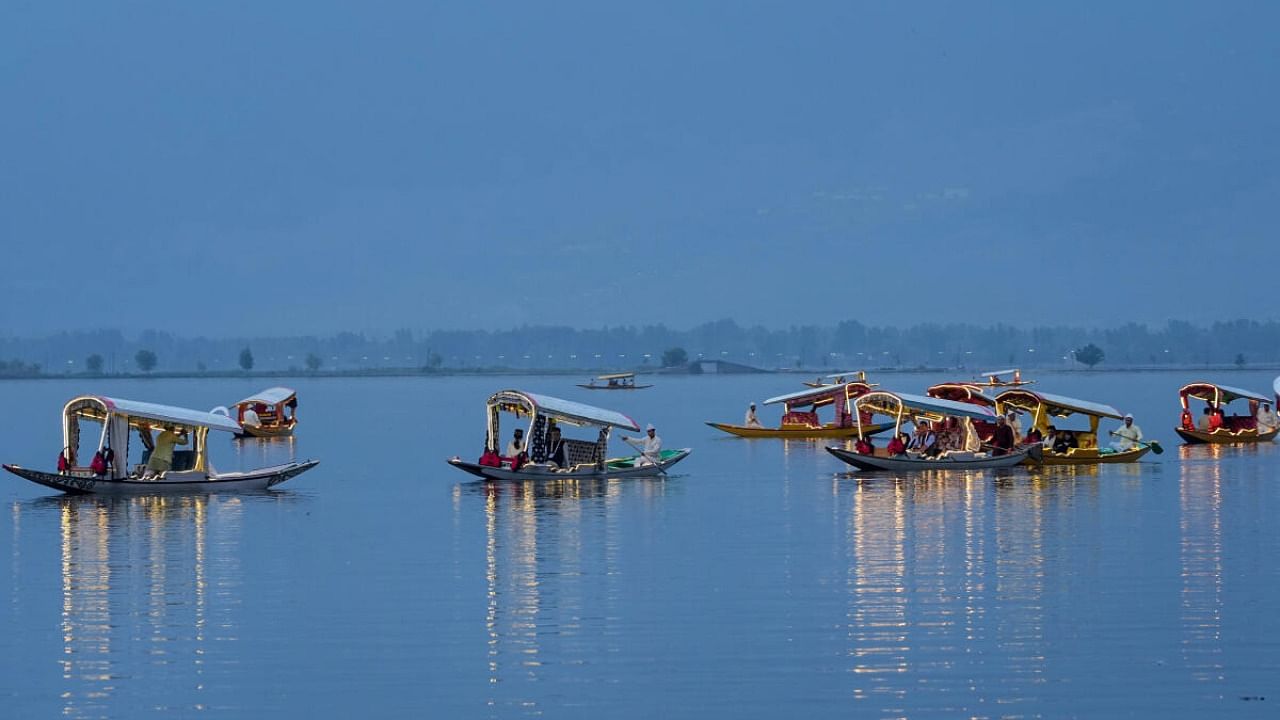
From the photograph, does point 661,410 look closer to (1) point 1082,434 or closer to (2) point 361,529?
(1) point 1082,434

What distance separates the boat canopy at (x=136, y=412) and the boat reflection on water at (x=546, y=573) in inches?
289

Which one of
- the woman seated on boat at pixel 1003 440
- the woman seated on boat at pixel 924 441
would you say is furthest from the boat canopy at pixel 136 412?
the woman seated on boat at pixel 1003 440

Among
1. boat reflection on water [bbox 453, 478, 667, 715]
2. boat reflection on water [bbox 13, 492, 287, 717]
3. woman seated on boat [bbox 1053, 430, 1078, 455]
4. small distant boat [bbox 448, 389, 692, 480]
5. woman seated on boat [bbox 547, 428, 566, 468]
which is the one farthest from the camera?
woman seated on boat [bbox 1053, 430, 1078, 455]

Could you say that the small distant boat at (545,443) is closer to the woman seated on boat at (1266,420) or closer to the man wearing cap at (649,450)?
the man wearing cap at (649,450)

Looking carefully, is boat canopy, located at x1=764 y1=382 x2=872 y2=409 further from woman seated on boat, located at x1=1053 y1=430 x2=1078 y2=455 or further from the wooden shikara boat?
the wooden shikara boat

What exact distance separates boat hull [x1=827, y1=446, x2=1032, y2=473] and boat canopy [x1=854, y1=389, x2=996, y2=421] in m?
1.51

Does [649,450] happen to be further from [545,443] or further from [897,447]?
[897,447]

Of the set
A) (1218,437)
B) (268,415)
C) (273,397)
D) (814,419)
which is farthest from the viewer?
(268,415)

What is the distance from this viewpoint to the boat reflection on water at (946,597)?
2603 cm

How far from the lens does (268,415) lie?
102 m

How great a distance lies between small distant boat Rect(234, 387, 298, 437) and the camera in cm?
9875

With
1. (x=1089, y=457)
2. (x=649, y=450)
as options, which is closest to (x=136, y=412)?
(x=649, y=450)

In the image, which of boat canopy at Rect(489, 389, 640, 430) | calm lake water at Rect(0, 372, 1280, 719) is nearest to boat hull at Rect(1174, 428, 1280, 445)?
calm lake water at Rect(0, 372, 1280, 719)

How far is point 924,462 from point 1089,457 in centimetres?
796
